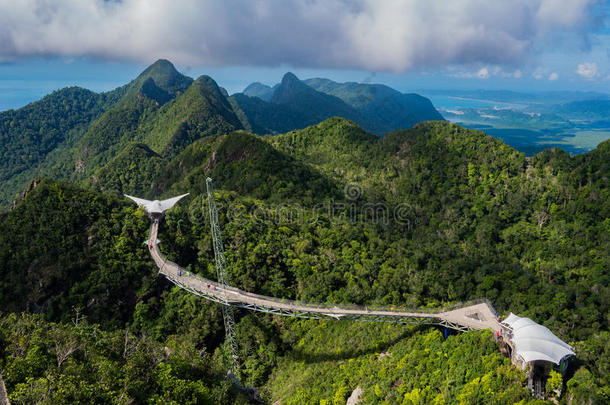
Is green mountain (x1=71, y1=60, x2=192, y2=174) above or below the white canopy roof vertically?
above

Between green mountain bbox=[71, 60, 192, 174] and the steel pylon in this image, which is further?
green mountain bbox=[71, 60, 192, 174]

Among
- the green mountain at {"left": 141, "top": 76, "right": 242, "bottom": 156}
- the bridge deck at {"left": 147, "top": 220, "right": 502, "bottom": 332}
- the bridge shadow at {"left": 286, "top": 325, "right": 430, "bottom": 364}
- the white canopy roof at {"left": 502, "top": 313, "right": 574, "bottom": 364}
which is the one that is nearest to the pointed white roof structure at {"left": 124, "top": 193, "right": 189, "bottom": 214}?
the bridge deck at {"left": 147, "top": 220, "right": 502, "bottom": 332}

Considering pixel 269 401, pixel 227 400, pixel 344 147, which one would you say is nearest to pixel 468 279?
pixel 269 401

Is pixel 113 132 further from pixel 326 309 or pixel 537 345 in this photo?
pixel 537 345

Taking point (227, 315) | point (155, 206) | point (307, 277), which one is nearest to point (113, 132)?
point (155, 206)

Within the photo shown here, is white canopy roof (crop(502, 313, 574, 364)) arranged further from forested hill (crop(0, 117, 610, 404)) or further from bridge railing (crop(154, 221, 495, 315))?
bridge railing (crop(154, 221, 495, 315))

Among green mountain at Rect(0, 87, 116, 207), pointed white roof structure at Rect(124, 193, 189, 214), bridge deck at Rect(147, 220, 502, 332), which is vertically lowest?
bridge deck at Rect(147, 220, 502, 332)

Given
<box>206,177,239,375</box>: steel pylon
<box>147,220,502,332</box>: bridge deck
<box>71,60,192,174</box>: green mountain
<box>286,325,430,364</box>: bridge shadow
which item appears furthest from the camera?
<box>71,60,192,174</box>: green mountain

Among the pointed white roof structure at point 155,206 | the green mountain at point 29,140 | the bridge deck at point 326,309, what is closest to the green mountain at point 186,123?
the green mountain at point 29,140
